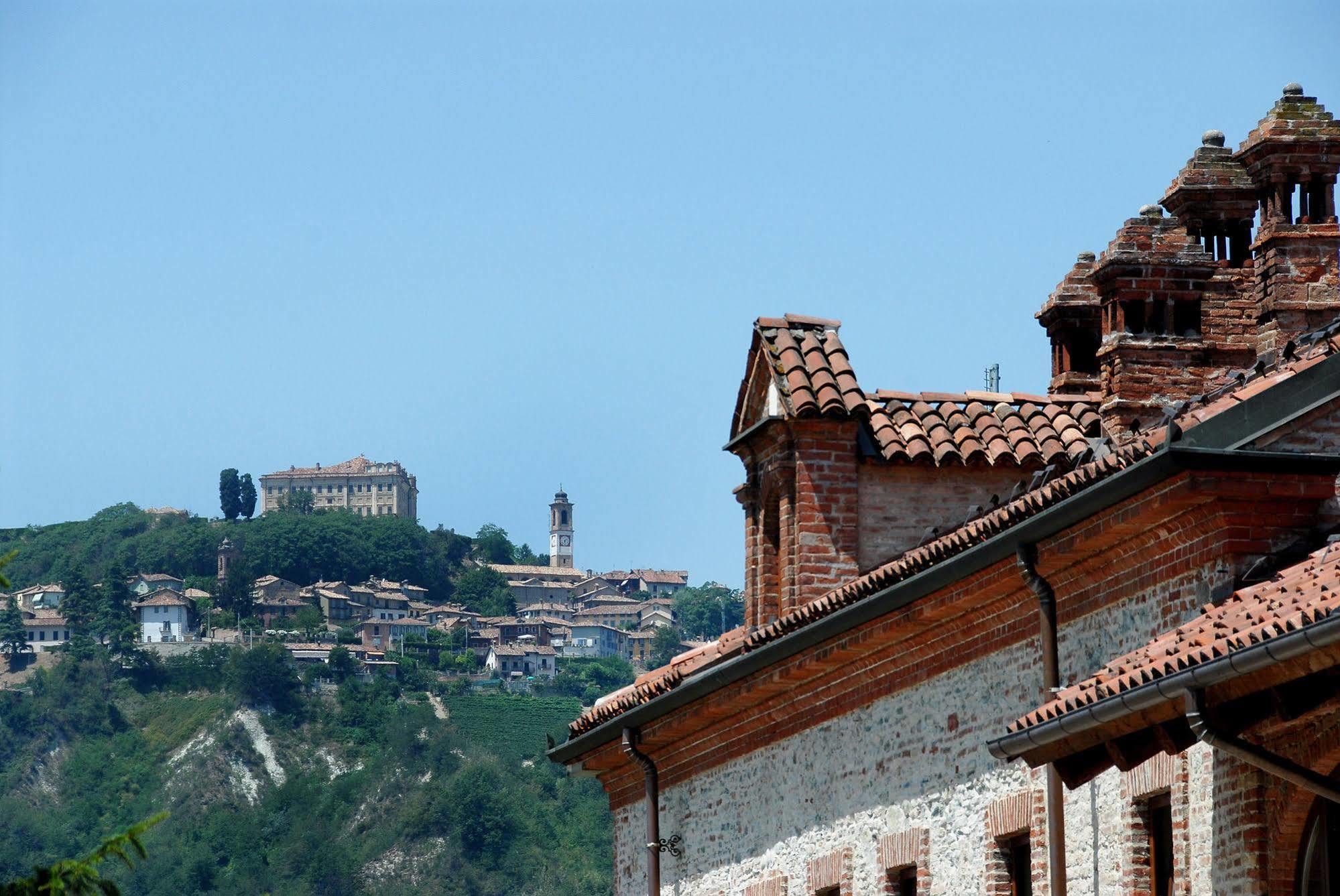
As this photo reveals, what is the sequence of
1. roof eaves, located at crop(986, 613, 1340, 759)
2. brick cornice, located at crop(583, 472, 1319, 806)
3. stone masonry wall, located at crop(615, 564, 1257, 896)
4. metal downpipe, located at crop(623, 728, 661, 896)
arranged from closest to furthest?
roof eaves, located at crop(986, 613, 1340, 759)
brick cornice, located at crop(583, 472, 1319, 806)
stone masonry wall, located at crop(615, 564, 1257, 896)
metal downpipe, located at crop(623, 728, 661, 896)

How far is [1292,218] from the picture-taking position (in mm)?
20031

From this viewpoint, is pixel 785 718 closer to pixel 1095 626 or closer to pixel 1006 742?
pixel 1095 626

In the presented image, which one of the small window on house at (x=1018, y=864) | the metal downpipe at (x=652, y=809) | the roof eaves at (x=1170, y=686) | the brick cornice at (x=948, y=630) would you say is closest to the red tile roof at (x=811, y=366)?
the brick cornice at (x=948, y=630)

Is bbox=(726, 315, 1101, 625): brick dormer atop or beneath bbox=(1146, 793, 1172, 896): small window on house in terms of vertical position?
atop

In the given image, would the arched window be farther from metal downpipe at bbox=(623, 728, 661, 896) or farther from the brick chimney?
metal downpipe at bbox=(623, 728, 661, 896)

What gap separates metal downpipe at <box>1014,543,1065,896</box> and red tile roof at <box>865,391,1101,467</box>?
514 centimetres

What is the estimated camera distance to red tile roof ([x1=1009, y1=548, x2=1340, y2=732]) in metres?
9.80

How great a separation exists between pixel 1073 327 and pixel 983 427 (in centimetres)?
295

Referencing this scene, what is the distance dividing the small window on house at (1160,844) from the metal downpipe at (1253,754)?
211cm

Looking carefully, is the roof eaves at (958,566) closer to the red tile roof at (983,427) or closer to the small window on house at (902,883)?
the small window on house at (902,883)

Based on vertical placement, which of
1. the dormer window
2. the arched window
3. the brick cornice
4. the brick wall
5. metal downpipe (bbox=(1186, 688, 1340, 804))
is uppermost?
the dormer window

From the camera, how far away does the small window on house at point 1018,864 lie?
1439 centimetres

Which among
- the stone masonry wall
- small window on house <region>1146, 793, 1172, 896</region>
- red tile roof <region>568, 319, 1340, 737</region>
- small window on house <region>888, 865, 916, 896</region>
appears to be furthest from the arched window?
small window on house <region>888, 865, 916, 896</region>

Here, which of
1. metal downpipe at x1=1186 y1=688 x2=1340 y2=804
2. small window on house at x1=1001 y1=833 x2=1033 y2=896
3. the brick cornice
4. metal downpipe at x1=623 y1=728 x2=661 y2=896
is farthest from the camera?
metal downpipe at x1=623 y1=728 x2=661 y2=896
